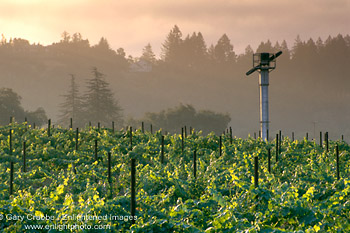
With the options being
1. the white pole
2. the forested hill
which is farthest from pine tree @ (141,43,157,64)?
the white pole

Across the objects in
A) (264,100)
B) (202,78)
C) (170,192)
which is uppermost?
(202,78)

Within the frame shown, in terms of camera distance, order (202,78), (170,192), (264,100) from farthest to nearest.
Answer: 1. (202,78)
2. (264,100)
3. (170,192)

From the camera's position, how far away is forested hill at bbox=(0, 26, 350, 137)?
143125 millimetres

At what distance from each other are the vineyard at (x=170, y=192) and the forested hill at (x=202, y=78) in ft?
362

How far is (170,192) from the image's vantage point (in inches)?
496

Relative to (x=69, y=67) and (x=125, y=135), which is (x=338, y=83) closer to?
(x=69, y=67)

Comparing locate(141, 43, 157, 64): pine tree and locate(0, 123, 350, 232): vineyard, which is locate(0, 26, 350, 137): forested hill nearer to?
locate(141, 43, 157, 64): pine tree

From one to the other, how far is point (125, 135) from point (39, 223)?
14253 millimetres

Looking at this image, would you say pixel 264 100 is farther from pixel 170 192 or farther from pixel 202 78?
pixel 202 78

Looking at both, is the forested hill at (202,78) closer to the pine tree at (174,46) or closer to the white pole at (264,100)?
the pine tree at (174,46)

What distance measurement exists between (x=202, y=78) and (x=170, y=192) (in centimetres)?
15325

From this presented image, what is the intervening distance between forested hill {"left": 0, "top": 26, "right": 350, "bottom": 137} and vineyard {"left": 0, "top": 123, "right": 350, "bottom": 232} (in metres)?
110

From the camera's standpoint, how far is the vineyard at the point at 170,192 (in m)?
9.75

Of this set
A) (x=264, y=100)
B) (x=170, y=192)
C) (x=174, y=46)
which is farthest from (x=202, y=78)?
(x=170, y=192)
